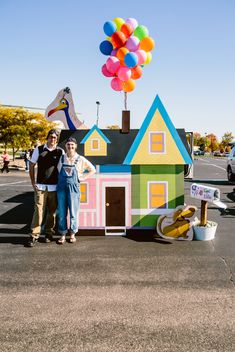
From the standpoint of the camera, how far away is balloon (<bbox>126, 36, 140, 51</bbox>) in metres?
7.49

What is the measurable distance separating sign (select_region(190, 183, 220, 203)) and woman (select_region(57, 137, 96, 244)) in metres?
1.92

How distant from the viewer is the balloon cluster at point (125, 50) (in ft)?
24.9

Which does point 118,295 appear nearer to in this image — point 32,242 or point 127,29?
point 32,242

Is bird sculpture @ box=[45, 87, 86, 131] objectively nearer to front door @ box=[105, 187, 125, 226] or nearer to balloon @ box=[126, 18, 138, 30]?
front door @ box=[105, 187, 125, 226]

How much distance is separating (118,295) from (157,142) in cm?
341

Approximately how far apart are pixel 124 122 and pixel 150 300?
4294 millimetres

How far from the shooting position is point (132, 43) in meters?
7.50

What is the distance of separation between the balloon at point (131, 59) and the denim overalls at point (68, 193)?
267 centimetres

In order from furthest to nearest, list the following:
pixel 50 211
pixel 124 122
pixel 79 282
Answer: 1. pixel 124 122
2. pixel 50 211
3. pixel 79 282

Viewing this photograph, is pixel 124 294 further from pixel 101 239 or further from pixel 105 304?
pixel 101 239

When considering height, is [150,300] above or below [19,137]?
below

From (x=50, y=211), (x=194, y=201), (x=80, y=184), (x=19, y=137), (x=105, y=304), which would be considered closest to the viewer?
(x=105, y=304)

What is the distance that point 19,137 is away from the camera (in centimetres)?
3394

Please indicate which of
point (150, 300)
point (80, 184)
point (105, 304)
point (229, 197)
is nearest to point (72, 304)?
point (105, 304)
